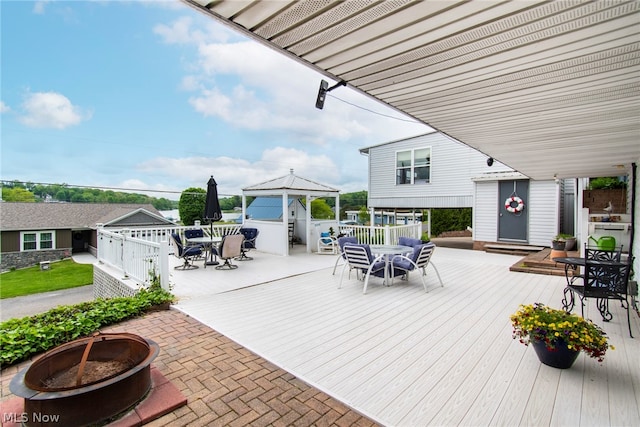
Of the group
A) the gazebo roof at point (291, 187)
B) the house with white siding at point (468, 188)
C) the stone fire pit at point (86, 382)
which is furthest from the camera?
the house with white siding at point (468, 188)

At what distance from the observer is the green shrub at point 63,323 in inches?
129

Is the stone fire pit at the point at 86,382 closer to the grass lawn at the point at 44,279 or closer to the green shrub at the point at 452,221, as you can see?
the grass lawn at the point at 44,279

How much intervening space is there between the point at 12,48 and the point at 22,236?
1393cm

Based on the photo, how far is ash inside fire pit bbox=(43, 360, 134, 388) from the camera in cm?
246

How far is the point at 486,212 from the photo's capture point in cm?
1167

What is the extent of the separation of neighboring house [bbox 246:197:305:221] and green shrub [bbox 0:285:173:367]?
730 centimetres

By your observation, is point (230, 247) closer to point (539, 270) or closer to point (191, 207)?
point (539, 270)

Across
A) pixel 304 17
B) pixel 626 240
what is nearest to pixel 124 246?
pixel 304 17

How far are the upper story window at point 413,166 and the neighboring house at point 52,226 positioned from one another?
66.8ft

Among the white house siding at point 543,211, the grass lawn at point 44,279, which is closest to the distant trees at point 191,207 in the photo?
the grass lawn at point 44,279

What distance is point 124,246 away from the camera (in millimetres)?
6574

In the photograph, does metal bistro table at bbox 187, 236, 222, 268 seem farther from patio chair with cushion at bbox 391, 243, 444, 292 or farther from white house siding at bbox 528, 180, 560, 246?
white house siding at bbox 528, 180, 560, 246

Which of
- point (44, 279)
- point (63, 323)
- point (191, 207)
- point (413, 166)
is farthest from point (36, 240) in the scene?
point (413, 166)

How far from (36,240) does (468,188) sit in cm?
3104
